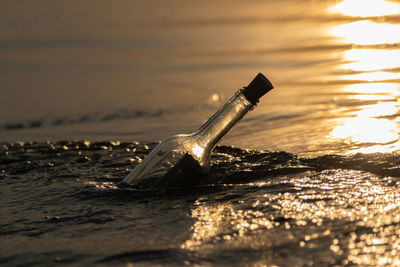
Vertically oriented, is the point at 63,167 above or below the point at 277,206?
above

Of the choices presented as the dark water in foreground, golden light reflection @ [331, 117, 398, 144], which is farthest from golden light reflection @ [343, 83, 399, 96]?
the dark water in foreground

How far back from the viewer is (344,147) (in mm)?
3373

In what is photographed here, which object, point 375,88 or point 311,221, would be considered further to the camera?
point 375,88

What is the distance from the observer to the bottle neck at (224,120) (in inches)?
105

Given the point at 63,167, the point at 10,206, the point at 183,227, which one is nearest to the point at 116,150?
the point at 63,167

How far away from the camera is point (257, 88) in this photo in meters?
2.56

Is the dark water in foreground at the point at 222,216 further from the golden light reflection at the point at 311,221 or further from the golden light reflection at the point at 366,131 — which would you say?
the golden light reflection at the point at 366,131

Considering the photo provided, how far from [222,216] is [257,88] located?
81 cm

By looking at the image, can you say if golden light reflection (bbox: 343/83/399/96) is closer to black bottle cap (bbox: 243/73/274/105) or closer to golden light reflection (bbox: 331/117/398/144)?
golden light reflection (bbox: 331/117/398/144)

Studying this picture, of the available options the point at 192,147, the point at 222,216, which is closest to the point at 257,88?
the point at 192,147

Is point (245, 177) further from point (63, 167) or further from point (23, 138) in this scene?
point (23, 138)

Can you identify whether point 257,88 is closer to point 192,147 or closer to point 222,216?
point 192,147

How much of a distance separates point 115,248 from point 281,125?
2.89m

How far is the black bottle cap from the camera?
254 centimetres
